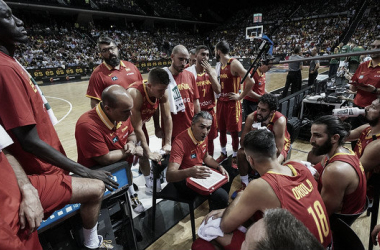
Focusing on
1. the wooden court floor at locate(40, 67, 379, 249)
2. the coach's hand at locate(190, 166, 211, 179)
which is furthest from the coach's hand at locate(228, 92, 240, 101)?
the coach's hand at locate(190, 166, 211, 179)

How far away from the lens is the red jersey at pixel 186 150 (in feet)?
8.01

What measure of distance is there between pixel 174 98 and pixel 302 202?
222 cm

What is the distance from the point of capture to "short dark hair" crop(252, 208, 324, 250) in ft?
2.42

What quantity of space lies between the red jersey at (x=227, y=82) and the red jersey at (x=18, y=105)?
9.52ft

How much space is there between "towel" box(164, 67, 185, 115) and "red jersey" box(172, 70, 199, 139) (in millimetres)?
116

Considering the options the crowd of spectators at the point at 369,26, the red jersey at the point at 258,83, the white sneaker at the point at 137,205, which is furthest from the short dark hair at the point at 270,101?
the crowd of spectators at the point at 369,26

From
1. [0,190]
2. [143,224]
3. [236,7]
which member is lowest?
[143,224]

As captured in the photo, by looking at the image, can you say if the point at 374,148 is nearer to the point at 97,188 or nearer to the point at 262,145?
the point at 262,145

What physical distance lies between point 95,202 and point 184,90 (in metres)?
2.15

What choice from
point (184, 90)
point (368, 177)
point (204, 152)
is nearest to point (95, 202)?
point (204, 152)

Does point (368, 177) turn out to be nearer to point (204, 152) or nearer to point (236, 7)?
point (204, 152)

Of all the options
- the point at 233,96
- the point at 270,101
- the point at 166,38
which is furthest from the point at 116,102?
the point at 166,38

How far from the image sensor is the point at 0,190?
1.02 metres

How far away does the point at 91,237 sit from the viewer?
1.63m
